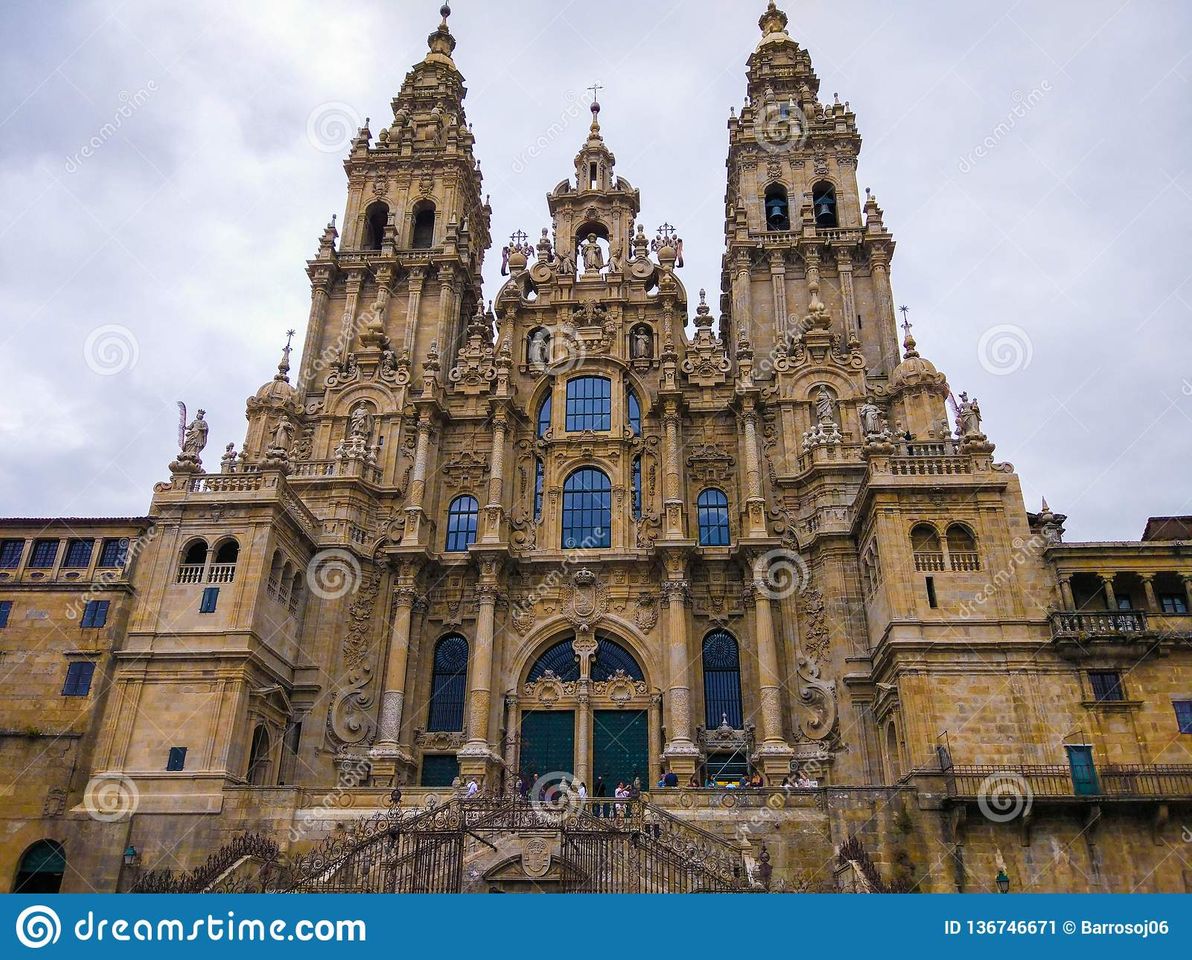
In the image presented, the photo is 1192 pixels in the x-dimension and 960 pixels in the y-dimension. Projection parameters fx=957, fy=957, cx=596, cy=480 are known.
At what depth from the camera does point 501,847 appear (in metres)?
21.5

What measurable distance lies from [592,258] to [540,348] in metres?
5.19

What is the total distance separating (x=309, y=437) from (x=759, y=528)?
59.5 feet

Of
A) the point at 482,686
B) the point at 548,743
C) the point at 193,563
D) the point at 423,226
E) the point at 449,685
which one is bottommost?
the point at 548,743

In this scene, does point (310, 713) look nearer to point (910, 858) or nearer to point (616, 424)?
point (616, 424)

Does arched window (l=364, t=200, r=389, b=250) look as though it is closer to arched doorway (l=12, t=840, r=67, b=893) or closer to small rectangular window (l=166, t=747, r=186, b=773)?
small rectangular window (l=166, t=747, r=186, b=773)

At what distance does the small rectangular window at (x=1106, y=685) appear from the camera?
25.1 metres

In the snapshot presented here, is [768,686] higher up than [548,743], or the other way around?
[768,686]

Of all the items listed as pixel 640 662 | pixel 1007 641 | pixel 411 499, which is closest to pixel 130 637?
pixel 411 499

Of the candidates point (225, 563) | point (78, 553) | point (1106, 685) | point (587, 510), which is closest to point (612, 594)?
point (587, 510)

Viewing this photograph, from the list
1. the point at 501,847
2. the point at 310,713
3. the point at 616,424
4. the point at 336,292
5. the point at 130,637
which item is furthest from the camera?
the point at 336,292

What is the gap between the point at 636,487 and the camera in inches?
1446

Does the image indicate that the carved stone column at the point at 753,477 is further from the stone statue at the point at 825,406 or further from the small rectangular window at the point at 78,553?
the small rectangular window at the point at 78,553

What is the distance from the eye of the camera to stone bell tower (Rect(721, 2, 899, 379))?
38875mm

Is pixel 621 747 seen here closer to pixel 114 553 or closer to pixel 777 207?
pixel 114 553
